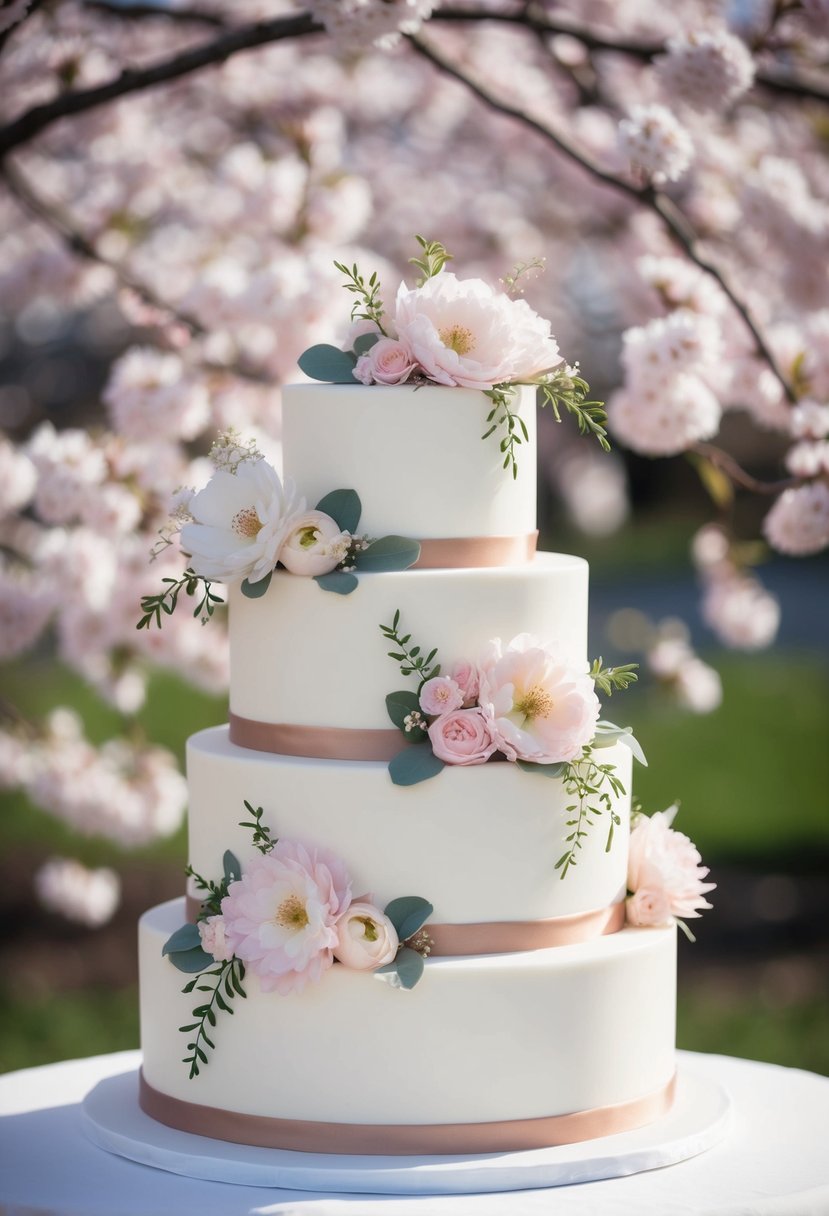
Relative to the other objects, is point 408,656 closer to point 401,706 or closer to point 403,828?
point 401,706

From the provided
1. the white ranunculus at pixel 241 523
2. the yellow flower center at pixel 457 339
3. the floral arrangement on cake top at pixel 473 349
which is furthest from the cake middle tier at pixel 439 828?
the yellow flower center at pixel 457 339

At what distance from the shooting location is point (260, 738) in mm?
2570

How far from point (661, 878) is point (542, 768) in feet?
1.32

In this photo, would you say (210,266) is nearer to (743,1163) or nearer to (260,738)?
(260,738)

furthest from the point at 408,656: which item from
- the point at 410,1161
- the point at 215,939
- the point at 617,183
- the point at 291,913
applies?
the point at 617,183

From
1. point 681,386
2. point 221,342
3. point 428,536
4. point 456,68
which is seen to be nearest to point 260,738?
point 428,536

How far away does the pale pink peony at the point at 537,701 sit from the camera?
2385 mm

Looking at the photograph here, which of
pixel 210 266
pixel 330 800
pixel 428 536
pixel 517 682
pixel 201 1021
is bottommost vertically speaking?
pixel 201 1021

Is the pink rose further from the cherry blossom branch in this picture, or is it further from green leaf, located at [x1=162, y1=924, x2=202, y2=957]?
the cherry blossom branch

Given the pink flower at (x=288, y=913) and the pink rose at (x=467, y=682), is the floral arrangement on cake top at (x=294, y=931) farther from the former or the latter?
the pink rose at (x=467, y=682)

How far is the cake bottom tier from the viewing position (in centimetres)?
238

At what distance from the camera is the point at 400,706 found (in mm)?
2430

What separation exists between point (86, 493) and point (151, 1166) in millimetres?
1882

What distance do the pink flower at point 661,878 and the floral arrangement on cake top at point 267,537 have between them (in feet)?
2.26
